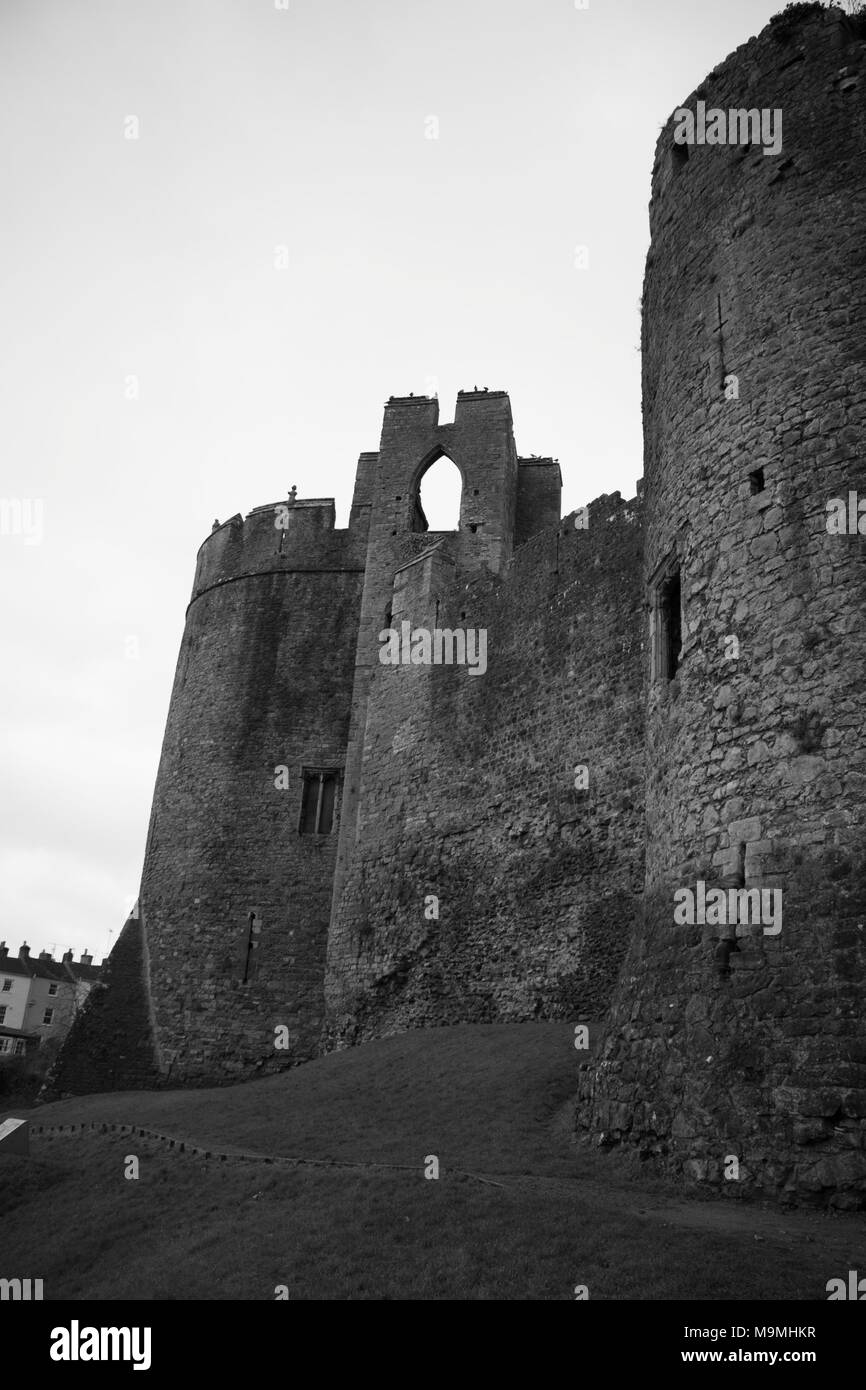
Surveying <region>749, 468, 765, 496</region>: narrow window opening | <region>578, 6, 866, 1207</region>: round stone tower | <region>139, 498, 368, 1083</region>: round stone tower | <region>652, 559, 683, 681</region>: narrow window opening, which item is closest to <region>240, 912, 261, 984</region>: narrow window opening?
<region>139, 498, 368, 1083</region>: round stone tower

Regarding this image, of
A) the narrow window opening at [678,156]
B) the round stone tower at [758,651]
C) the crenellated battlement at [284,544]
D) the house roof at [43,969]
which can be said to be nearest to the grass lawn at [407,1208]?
the round stone tower at [758,651]

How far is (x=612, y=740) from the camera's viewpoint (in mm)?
17188

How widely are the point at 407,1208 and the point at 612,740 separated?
948 cm

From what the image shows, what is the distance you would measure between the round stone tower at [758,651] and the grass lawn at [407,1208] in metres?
0.78

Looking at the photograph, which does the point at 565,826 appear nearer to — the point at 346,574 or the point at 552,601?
the point at 552,601

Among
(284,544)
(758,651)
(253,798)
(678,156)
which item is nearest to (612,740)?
(758,651)

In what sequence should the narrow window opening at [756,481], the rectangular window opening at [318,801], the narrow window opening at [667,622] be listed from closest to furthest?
the narrow window opening at [756,481] → the narrow window opening at [667,622] → the rectangular window opening at [318,801]

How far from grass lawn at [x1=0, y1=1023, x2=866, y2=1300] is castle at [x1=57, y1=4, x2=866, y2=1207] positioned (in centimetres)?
91

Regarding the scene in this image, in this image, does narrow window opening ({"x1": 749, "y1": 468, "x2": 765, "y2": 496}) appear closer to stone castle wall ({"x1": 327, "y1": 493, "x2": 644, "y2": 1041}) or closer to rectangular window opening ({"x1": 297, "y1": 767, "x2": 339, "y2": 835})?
stone castle wall ({"x1": 327, "y1": 493, "x2": 644, "y2": 1041})

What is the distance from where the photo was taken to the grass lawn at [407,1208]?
279 inches

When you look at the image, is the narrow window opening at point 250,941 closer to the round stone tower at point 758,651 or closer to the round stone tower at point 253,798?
the round stone tower at point 253,798

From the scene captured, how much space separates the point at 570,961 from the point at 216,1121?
5770 mm

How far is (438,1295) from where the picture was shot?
717 centimetres

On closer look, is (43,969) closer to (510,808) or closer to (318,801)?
(318,801)
